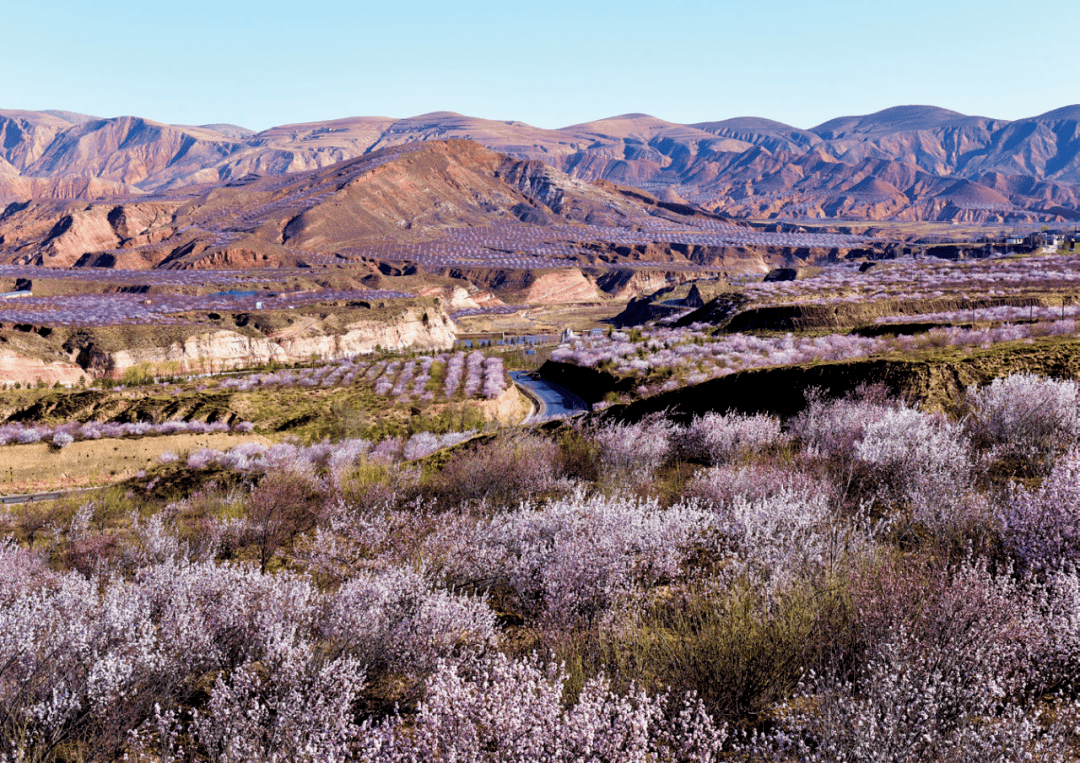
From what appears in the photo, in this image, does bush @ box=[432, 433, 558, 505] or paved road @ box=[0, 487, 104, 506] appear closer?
bush @ box=[432, 433, 558, 505]

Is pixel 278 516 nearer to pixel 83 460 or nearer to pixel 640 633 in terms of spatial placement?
pixel 640 633

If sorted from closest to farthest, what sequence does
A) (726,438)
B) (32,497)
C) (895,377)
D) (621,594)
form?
(621,594), (726,438), (895,377), (32,497)

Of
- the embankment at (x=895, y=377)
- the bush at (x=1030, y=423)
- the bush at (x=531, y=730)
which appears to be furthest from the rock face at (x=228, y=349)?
the bush at (x=1030, y=423)

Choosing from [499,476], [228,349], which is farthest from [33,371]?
[499,476]

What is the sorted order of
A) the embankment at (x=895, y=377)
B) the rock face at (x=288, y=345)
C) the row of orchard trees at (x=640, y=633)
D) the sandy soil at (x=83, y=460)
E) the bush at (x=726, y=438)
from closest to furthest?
the row of orchard trees at (x=640, y=633)
the bush at (x=726, y=438)
the embankment at (x=895, y=377)
the sandy soil at (x=83, y=460)
the rock face at (x=288, y=345)

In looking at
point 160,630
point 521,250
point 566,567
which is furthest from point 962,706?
point 521,250

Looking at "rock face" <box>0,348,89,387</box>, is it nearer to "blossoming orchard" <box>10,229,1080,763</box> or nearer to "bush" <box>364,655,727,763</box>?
"blossoming orchard" <box>10,229,1080,763</box>

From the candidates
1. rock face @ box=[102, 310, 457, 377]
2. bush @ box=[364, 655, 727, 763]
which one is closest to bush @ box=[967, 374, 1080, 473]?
bush @ box=[364, 655, 727, 763]

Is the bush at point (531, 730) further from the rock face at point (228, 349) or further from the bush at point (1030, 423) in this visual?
the rock face at point (228, 349)

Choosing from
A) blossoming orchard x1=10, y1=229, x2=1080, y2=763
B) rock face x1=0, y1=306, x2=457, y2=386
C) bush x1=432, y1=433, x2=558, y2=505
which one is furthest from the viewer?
rock face x1=0, y1=306, x2=457, y2=386
